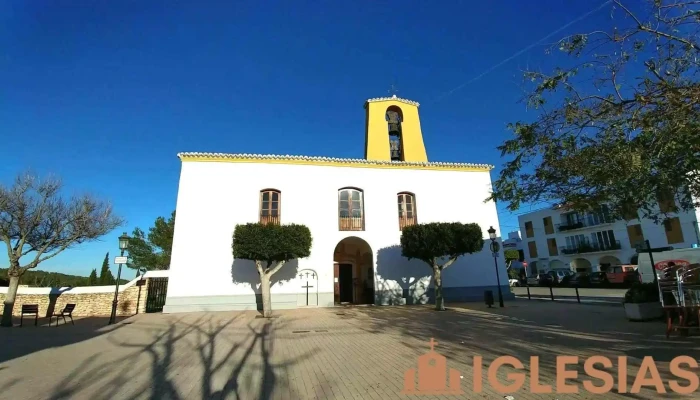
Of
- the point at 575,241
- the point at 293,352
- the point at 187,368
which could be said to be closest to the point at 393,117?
the point at 293,352

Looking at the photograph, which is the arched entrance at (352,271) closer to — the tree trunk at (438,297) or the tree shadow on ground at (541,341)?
the tree trunk at (438,297)

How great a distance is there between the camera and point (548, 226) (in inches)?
1524

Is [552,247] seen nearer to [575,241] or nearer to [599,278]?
[575,241]

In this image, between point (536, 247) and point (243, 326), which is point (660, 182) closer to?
point (243, 326)

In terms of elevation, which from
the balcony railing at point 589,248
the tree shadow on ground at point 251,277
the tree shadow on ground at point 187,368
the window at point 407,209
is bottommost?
the tree shadow on ground at point 187,368

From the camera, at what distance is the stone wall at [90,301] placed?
14.8 meters

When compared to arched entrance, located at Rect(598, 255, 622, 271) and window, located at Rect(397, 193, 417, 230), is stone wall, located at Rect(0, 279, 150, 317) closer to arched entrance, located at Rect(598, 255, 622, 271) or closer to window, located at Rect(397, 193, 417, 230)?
window, located at Rect(397, 193, 417, 230)

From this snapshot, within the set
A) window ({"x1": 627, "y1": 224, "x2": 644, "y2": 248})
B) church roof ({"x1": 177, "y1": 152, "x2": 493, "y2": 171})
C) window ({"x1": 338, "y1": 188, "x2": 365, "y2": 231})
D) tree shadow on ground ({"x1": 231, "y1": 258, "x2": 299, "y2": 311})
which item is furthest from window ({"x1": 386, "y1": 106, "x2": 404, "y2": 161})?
window ({"x1": 627, "y1": 224, "x2": 644, "y2": 248})

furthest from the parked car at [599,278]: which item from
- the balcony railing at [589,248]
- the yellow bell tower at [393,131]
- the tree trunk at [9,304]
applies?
the tree trunk at [9,304]

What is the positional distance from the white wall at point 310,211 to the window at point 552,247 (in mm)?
24351

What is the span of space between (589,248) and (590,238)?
Result: 1228mm

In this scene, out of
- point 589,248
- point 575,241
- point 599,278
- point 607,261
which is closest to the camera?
point 599,278

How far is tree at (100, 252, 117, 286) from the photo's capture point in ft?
81.8

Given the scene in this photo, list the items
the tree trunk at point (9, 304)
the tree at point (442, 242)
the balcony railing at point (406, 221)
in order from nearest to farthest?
1. the tree trunk at point (9, 304)
2. the tree at point (442, 242)
3. the balcony railing at point (406, 221)
